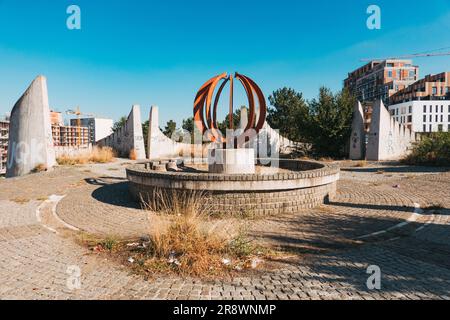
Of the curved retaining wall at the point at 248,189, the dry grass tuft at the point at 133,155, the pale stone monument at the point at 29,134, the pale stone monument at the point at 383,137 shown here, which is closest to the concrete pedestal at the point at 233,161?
the curved retaining wall at the point at 248,189

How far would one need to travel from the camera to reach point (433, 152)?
53.8ft

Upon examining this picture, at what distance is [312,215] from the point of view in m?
6.80

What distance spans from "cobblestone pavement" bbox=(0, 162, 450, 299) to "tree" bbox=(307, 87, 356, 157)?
12.2m

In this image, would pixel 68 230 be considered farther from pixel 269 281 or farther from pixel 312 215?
pixel 312 215

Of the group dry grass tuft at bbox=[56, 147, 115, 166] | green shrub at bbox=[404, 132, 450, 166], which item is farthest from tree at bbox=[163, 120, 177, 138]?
green shrub at bbox=[404, 132, 450, 166]

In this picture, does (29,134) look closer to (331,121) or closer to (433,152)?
(331,121)

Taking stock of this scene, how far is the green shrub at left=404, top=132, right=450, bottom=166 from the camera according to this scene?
15.9 meters

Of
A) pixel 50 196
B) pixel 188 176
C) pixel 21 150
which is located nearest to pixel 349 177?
pixel 188 176

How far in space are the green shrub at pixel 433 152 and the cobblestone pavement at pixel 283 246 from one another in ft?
Result: 29.0

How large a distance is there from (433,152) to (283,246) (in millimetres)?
16380

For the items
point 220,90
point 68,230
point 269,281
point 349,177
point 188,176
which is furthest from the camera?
point 349,177

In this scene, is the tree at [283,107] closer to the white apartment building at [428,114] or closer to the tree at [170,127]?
the tree at [170,127]

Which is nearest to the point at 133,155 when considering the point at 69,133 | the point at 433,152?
the point at 433,152

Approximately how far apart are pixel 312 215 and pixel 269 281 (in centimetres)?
354
